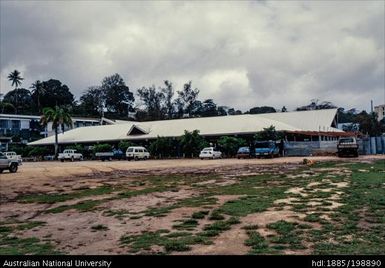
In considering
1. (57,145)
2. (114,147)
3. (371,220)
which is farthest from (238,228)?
(57,145)

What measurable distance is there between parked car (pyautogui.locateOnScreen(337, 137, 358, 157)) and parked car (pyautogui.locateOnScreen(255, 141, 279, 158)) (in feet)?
25.6

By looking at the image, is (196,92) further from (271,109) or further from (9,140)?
(9,140)

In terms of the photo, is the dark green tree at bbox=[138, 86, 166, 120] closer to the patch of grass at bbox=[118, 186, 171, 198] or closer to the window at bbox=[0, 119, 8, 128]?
the window at bbox=[0, 119, 8, 128]

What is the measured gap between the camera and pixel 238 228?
413 inches

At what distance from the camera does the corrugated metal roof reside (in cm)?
6469

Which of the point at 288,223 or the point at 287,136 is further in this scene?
the point at 287,136

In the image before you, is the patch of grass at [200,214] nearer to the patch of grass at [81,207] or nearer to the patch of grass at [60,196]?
the patch of grass at [81,207]

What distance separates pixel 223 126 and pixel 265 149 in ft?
53.8

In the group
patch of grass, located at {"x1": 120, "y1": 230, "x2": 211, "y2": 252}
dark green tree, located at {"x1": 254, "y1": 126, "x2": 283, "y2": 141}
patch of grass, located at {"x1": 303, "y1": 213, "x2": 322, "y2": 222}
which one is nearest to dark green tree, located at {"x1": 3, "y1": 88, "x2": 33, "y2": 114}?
dark green tree, located at {"x1": 254, "y1": 126, "x2": 283, "y2": 141}

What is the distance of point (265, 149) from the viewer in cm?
5200

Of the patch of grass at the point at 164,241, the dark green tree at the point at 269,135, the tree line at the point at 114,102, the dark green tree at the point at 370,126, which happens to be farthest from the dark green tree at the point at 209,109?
the patch of grass at the point at 164,241

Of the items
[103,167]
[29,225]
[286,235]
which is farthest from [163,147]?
[286,235]

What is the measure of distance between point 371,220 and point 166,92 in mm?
114630
